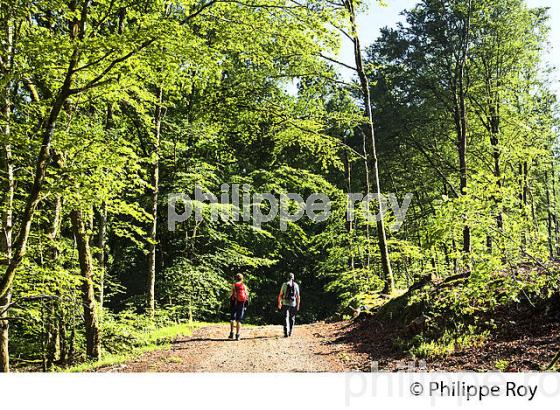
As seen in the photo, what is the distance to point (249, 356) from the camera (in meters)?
8.18

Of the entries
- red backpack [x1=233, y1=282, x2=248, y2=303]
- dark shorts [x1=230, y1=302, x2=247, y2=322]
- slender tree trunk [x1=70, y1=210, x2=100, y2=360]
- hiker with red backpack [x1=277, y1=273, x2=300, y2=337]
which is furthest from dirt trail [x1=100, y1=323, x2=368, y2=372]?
slender tree trunk [x1=70, y1=210, x2=100, y2=360]

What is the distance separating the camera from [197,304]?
14812 millimetres

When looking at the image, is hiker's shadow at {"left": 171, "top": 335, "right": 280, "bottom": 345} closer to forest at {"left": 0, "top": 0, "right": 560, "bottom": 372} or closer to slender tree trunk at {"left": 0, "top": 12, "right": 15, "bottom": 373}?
forest at {"left": 0, "top": 0, "right": 560, "bottom": 372}

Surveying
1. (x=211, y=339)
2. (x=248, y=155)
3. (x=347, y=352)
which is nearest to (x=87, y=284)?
(x=211, y=339)

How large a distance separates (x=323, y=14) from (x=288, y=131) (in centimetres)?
507

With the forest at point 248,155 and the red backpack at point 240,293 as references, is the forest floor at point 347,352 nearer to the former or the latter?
the forest at point 248,155

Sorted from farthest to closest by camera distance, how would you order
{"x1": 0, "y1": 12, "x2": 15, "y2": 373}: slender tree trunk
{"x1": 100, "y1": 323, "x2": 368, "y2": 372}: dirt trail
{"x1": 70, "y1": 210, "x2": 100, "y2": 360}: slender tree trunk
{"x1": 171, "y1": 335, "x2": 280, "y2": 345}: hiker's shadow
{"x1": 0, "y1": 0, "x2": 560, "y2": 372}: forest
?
{"x1": 171, "y1": 335, "x2": 280, "y2": 345}: hiker's shadow, {"x1": 70, "y1": 210, "x2": 100, "y2": 360}: slender tree trunk, {"x1": 100, "y1": 323, "x2": 368, "y2": 372}: dirt trail, {"x1": 0, "y1": 12, "x2": 15, "y2": 373}: slender tree trunk, {"x1": 0, "y1": 0, "x2": 560, "y2": 372}: forest

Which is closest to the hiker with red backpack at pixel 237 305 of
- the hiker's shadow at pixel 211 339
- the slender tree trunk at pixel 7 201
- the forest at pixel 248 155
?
the hiker's shadow at pixel 211 339

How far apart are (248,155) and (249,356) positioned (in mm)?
13615

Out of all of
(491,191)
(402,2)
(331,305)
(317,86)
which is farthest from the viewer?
(331,305)

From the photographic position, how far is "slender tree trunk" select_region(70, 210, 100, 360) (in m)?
8.60

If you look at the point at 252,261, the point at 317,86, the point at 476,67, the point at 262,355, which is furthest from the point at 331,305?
the point at 262,355

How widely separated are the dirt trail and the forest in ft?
4.22

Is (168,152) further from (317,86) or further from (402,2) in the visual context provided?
(402,2)
